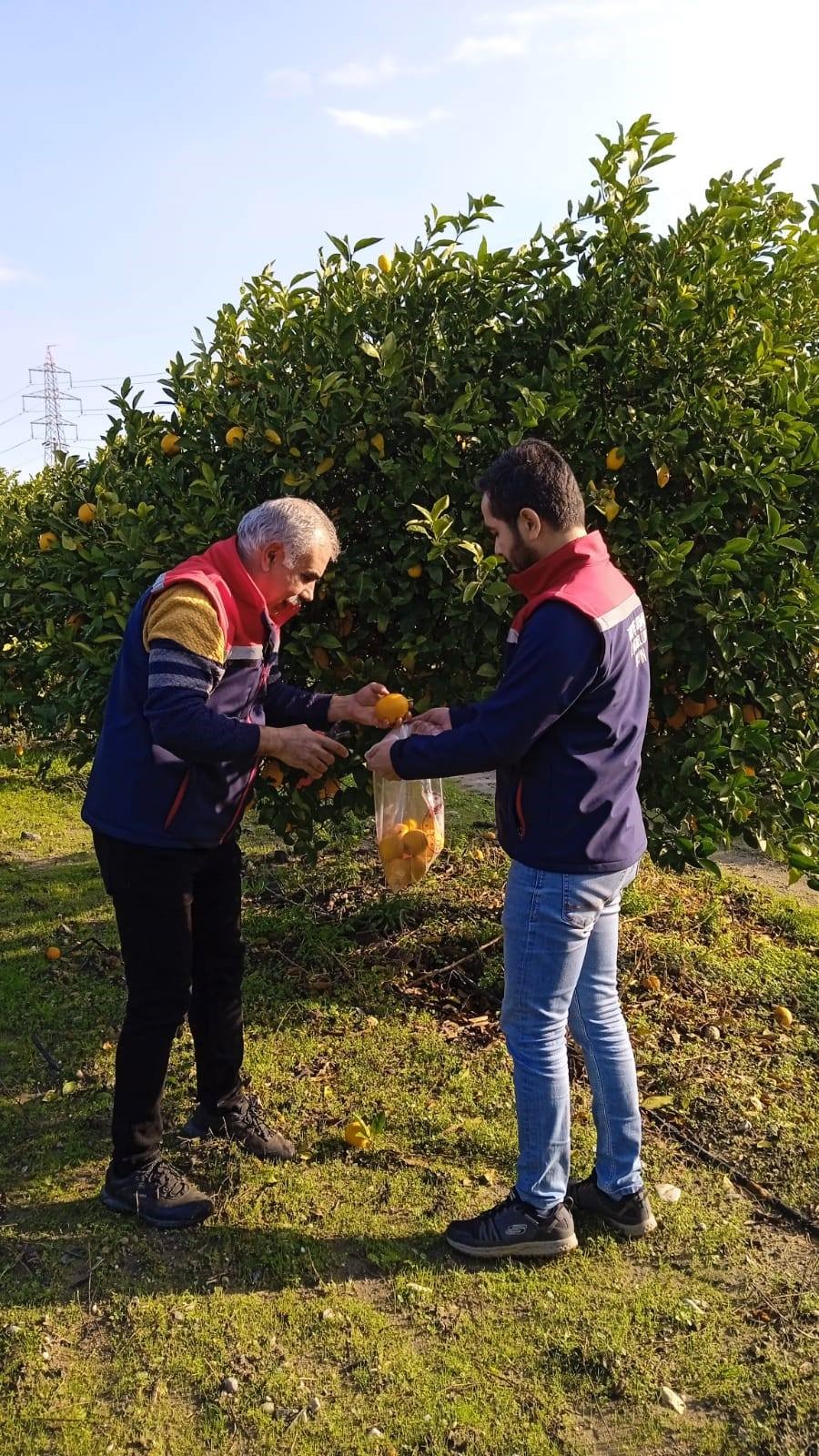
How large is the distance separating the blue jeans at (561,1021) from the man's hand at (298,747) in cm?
62

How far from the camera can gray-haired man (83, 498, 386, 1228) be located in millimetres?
2707

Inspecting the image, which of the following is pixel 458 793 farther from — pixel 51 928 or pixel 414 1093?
pixel 414 1093

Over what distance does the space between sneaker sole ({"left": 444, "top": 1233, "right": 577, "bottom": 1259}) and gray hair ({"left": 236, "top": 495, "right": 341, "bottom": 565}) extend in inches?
79.1

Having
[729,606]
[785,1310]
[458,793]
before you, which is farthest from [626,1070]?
[458,793]

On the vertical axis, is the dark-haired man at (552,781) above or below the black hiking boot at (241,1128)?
above

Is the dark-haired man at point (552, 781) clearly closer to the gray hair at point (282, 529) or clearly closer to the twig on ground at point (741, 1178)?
the gray hair at point (282, 529)

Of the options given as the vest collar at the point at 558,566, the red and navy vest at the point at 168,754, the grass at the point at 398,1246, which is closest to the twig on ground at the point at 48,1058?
the grass at the point at 398,1246

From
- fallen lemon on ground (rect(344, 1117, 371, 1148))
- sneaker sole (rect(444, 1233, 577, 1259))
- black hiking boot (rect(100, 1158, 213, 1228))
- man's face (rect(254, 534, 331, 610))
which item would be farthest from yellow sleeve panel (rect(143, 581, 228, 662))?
sneaker sole (rect(444, 1233, 577, 1259))

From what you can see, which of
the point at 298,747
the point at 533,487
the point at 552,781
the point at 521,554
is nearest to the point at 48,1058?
the point at 298,747

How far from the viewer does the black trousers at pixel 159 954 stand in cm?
293

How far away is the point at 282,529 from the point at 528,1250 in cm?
214

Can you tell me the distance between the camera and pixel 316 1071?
3955 mm

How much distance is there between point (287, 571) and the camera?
2.89m

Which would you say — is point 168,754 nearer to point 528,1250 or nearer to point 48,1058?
point 528,1250
